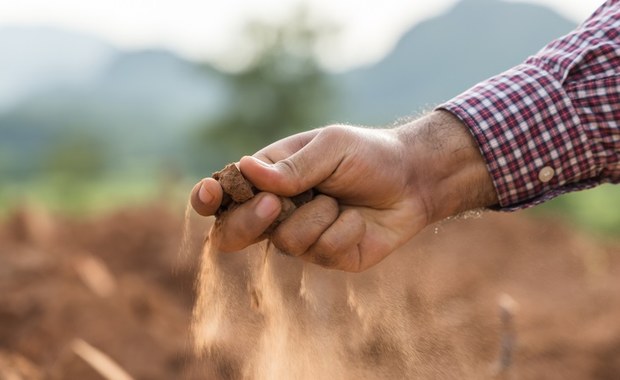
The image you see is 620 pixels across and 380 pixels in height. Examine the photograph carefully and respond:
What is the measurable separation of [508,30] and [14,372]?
95809 millimetres

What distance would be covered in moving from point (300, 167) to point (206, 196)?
290 mm

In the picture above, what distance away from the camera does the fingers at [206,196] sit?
2092mm

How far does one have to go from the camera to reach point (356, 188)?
2338 mm

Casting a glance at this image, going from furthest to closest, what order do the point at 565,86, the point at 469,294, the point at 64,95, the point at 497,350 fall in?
1. the point at 64,95
2. the point at 469,294
3. the point at 497,350
4. the point at 565,86

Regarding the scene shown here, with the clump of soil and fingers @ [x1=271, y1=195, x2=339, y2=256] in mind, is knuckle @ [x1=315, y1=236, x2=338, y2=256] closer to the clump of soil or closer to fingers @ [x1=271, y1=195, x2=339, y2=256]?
fingers @ [x1=271, y1=195, x2=339, y2=256]

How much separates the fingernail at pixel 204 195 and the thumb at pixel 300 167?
117mm

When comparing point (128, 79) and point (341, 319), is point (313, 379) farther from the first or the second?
point (128, 79)

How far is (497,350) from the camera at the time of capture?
4.18 meters

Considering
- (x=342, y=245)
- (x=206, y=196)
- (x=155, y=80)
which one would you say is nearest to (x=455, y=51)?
(x=155, y=80)

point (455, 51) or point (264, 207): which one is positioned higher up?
point (264, 207)

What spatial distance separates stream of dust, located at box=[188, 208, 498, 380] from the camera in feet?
7.95

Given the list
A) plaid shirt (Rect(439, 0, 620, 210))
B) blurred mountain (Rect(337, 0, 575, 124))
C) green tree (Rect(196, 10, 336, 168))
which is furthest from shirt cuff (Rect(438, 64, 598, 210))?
blurred mountain (Rect(337, 0, 575, 124))

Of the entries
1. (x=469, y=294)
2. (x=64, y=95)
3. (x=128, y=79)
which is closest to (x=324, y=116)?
(x=469, y=294)

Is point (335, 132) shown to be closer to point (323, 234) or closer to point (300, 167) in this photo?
point (300, 167)
